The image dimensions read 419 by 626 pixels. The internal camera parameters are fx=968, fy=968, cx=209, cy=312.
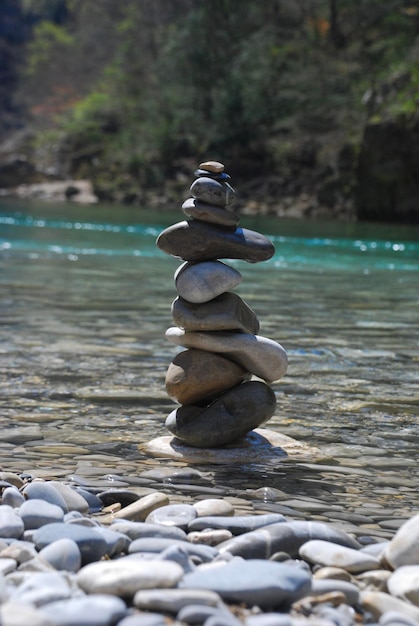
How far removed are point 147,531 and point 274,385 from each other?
11.2ft

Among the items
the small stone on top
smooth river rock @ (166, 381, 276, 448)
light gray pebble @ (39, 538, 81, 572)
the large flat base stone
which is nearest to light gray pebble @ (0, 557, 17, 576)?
light gray pebble @ (39, 538, 81, 572)

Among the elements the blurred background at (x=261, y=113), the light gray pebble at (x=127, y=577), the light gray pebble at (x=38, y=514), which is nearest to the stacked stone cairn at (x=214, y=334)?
the light gray pebble at (x=38, y=514)

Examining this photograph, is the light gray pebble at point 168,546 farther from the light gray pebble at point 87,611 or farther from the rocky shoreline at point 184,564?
the light gray pebble at point 87,611

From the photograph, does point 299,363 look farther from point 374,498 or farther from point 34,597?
point 34,597

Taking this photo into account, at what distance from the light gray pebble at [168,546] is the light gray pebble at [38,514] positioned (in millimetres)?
408

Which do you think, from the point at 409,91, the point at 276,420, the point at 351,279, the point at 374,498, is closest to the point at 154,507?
the point at 374,498

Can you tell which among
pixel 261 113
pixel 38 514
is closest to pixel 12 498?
pixel 38 514

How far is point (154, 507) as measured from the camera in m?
3.92

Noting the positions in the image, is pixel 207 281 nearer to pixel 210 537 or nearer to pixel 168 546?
pixel 210 537

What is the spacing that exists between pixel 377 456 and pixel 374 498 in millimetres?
748

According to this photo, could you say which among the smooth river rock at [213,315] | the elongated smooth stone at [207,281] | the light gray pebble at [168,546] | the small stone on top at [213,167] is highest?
the small stone on top at [213,167]

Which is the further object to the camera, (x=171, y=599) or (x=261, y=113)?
(x=261, y=113)

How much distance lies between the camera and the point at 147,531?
11.5ft

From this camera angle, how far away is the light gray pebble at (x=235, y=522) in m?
3.65
